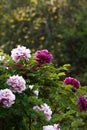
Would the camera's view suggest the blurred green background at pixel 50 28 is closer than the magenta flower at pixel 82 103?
No

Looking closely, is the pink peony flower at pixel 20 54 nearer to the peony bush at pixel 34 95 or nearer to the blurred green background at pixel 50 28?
the peony bush at pixel 34 95

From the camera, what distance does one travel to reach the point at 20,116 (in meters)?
3.46

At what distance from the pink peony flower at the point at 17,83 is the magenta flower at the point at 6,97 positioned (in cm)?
10

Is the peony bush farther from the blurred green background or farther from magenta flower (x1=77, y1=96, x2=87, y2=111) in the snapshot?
the blurred green background

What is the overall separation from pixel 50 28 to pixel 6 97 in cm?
792

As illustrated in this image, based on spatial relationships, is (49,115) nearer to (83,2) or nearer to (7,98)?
(7,98)

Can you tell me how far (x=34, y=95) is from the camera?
3.56 m

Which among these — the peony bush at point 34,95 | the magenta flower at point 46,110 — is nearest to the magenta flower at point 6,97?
the peony bush at point 34,95

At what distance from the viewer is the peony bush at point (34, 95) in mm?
3420

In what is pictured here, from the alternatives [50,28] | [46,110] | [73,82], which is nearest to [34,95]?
[46,110]

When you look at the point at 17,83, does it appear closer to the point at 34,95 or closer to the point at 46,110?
the point at 34,95

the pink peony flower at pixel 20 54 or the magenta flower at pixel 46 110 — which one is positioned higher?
the pink peony flower at pixel 20 54

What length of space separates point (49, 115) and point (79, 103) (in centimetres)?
56

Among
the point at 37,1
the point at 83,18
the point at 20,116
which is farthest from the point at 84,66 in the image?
the point at 20,116
